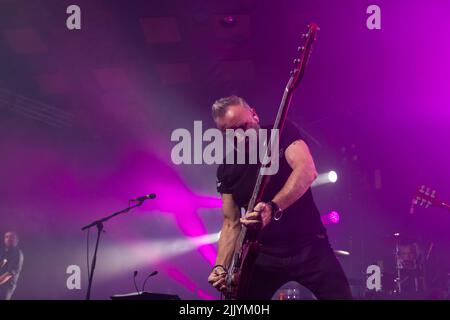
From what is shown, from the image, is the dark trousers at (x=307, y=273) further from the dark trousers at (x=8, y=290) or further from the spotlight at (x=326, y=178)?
the spotlight at (x=326, y=178)

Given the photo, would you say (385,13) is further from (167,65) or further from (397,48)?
(167,65)

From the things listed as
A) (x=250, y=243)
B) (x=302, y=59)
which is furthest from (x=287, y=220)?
(x=302, y=59)

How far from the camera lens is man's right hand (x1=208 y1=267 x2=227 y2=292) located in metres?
2.86

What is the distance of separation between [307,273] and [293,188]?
52 centimetres

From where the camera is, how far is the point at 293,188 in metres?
2.75

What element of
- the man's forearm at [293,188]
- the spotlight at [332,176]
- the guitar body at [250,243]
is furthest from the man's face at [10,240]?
the man's forearm at [293,188]

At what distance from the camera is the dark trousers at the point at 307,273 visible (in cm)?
271

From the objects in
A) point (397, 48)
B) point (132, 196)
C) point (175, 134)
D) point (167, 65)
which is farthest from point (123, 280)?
point (397, 48)

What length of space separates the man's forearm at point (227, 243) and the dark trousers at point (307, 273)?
0.30 metres

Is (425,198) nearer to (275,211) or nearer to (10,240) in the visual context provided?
(275,211)

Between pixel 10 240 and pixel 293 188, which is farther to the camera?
pixel 10 240

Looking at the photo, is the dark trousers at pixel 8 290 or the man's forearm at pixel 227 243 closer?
the man's forearm at pixel 227 243

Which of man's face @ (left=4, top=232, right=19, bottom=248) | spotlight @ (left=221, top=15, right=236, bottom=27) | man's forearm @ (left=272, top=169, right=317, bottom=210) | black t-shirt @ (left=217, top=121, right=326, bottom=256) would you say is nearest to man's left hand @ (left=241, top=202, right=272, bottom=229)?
man's forearm @ (left=272, top=169, right=317, bottom=210)

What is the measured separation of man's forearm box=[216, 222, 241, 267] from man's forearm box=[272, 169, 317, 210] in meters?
0.60
